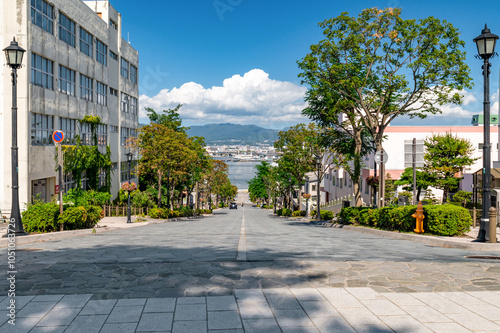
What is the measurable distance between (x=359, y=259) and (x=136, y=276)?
15.7ft

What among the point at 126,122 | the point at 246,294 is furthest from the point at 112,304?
the point at 126,122

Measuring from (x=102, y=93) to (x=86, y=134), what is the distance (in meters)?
6.26

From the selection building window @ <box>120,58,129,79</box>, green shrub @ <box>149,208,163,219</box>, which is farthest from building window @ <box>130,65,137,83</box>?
green shrub @ <box>149,208,163,219</box>

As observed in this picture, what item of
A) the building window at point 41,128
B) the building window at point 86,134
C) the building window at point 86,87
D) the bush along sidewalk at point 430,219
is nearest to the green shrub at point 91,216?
the building window at point 41,128

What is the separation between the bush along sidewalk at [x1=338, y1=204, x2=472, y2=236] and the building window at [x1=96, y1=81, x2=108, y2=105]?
91.5 feet

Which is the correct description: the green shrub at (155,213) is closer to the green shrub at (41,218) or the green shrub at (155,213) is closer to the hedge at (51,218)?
the hedge at (51,218)

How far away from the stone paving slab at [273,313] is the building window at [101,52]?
3653 centimetres

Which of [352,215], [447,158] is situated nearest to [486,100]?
[352,215]

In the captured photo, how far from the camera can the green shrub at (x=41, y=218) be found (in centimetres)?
1569

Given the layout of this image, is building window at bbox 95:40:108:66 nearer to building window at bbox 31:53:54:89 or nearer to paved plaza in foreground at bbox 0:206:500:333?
building window at bbox 31:53:54:89

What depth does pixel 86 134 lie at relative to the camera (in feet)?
116

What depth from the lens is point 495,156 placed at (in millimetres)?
49219

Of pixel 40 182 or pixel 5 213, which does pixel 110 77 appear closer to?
pixel 40 182

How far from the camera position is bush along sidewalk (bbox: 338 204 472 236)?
15.3 metres
